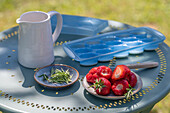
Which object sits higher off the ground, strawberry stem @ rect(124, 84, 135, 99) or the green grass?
strawberry stem @ rect(124, 84, 135, 99)

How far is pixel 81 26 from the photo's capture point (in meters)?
1.63

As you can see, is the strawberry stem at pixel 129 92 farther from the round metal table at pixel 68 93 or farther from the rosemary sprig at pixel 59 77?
the rosemary sprig at pixel 59 77

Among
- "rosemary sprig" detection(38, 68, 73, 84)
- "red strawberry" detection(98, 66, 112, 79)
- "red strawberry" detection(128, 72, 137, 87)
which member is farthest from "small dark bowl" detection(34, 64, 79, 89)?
"red strawberry" detection(128, 72, 137, 87)

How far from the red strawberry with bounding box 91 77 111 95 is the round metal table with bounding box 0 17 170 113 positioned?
0.16 feet

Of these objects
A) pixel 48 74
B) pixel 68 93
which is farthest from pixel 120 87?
pixel 48 74

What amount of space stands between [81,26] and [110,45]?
0.32 meters

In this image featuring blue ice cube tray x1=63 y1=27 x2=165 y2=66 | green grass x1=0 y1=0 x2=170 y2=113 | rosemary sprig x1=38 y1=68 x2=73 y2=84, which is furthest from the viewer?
green grass x1=0 y1=0 x2=170 y2=113

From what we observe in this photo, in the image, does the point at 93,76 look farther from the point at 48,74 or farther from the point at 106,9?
the point at 106,9

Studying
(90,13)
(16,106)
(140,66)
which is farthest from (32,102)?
(90,13)

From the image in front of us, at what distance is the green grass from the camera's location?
3232 millimetres

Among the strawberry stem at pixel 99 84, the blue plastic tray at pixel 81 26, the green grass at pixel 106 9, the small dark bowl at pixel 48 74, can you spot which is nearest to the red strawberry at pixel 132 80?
the strawberry stem at pixel 99 84

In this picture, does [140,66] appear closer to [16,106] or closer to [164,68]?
[164,68]

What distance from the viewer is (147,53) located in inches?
55.8

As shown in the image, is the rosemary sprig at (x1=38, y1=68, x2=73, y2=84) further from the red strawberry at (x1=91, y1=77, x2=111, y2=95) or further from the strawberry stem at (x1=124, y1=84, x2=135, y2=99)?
the strawberry stem at (x1=124, y1=84, x2=135, y2=99)
